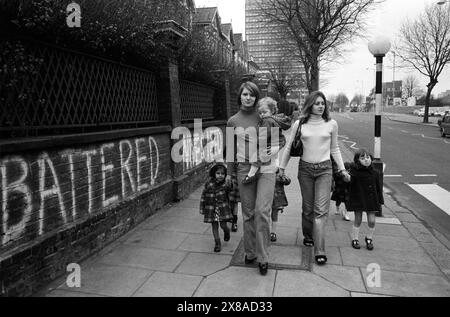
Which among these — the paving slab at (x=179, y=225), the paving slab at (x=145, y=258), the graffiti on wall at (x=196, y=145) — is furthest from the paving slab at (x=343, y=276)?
the graffiti on wall at (x=196, y=145)

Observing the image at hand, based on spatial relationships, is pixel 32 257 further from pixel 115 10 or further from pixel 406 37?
pixel 406 37

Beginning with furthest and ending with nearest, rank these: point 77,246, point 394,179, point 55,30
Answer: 1. point 394,179
2. point 77,246
3. point 55,30

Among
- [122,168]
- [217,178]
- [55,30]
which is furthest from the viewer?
[122,168]

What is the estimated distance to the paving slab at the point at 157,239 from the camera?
489 cm

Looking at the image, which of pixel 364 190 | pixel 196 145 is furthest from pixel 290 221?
pixel 196 145

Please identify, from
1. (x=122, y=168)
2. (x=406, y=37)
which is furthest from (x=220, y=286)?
(x=406, y=37)

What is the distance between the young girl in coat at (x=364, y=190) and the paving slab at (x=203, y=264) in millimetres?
1742

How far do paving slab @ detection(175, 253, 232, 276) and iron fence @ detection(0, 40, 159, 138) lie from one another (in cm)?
206

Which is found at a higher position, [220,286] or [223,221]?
[223,221]

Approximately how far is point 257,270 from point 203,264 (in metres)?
0.63

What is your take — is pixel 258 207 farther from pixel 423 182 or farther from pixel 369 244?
pixel 423 182

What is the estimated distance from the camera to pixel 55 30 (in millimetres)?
3904

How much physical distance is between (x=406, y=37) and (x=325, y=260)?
39.3 m

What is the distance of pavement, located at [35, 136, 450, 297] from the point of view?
3596 mm
